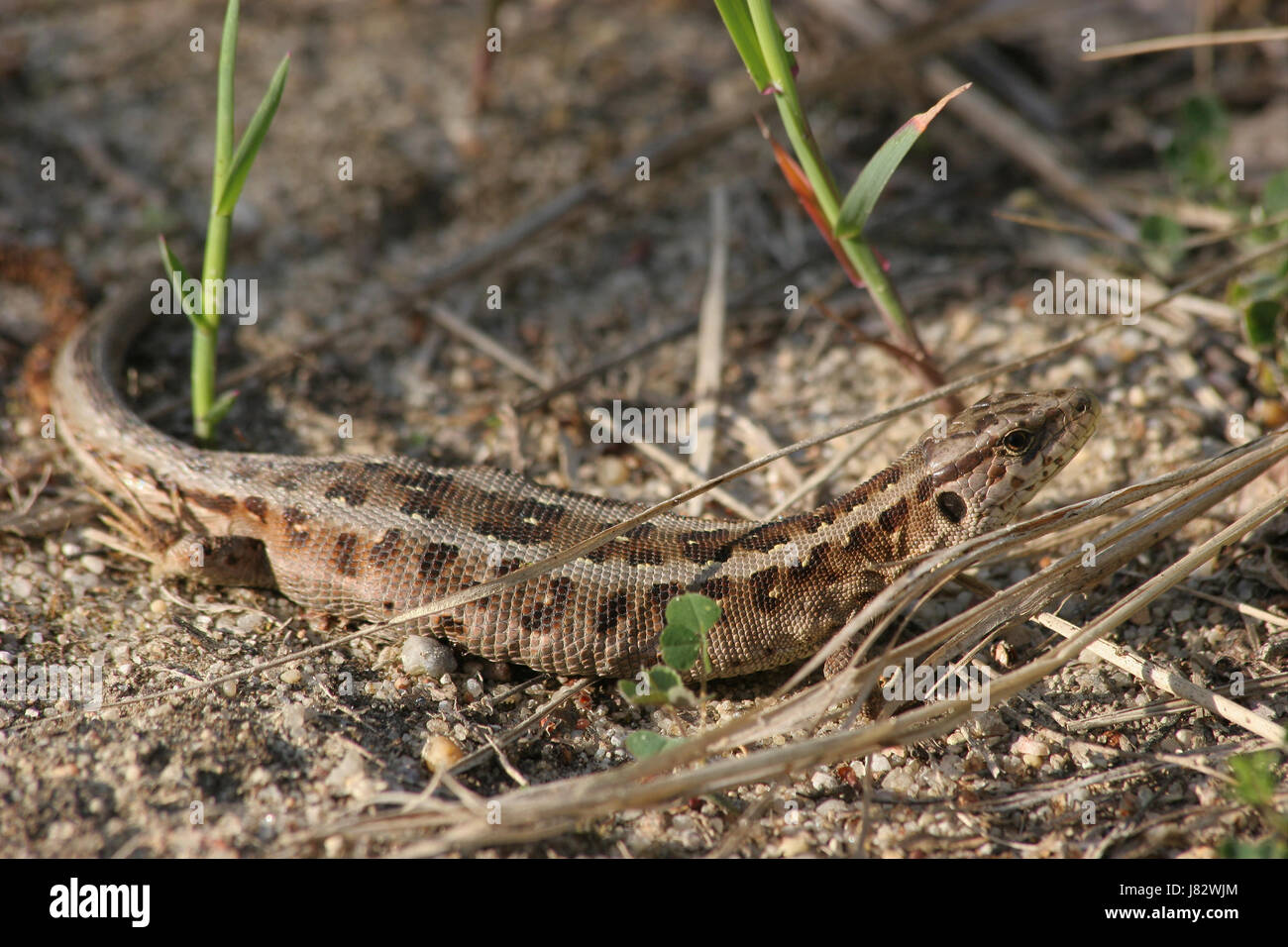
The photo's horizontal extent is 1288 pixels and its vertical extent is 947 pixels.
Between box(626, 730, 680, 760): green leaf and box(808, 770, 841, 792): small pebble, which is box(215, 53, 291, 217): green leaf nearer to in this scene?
box(626, 730, 680, 760): green leaf

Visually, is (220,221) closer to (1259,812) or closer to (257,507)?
(257,507)

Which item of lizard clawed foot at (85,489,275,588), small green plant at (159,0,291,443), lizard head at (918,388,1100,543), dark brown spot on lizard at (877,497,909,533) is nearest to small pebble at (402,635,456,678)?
lizard clawed foot at (85,489,275,588)

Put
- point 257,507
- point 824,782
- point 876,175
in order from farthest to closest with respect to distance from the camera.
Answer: point 257,507 < point 876,175 < point 824,782

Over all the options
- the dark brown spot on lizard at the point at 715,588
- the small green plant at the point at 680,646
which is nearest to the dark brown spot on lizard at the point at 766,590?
the dark brown spot on lizard at the point at 715,588

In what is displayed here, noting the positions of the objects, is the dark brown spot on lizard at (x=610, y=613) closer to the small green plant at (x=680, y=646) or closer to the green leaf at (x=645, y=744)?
the small green plant at (x=680, y=646)

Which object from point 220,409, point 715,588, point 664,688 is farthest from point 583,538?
point 220,409
